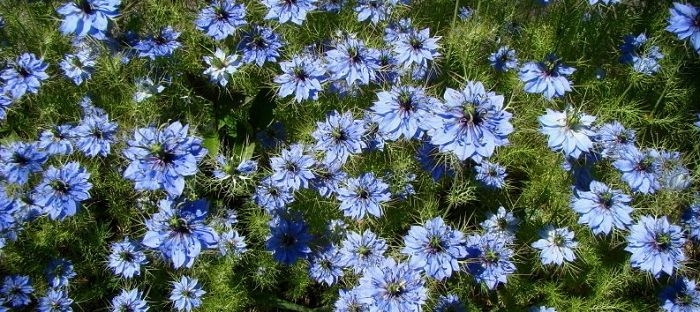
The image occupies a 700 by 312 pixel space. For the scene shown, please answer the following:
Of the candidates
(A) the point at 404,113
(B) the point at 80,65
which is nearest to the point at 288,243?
(A) the point at 404,113

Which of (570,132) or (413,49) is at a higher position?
(413,49)

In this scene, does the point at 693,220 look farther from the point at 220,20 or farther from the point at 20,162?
the point at 20,162

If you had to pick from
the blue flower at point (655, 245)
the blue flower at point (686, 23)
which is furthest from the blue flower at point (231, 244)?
the blue flower at point (686, 23)

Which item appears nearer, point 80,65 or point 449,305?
point 449,305

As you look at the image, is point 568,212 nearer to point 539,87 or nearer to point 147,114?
point 539,87

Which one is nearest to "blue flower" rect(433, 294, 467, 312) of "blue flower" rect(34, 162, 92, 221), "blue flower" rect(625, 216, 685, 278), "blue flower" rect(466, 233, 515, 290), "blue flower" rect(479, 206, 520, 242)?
"blue flower" rect(466, 233, 515, 290)

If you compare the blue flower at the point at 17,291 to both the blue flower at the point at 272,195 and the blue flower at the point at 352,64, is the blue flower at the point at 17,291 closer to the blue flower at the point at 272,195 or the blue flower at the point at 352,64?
the blue flower at the point at 272,195
